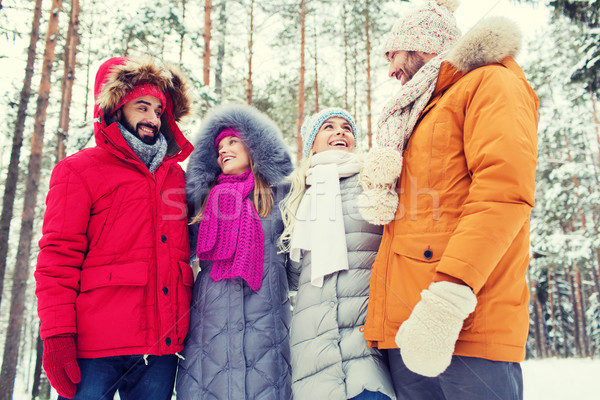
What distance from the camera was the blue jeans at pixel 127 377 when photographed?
2123 mm

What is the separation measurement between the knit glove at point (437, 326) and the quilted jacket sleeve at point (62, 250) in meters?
1.72

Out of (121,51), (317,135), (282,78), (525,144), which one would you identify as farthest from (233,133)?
(282,78)

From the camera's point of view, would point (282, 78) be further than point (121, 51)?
Yes

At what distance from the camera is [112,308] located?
2.19 meters

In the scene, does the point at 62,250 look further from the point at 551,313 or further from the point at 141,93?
the point at 551,313

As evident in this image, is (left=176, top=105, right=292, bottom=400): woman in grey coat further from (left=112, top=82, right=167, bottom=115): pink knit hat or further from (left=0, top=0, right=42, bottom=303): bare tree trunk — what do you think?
(left=0, top=0, right=42, bottom=303): bare tree trunk

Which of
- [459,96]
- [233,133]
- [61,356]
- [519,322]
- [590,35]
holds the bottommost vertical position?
[61,356]

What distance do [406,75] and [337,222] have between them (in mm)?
889

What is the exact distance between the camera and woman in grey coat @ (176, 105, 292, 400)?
2.41 metres

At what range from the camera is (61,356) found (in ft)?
6.62

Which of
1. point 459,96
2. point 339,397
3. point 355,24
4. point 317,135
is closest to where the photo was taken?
point 459,96

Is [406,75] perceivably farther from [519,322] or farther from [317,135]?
[519,322]

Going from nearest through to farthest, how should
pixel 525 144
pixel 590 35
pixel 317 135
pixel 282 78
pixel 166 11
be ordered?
pixel 525 144
pixel 317 135
pixel 590 35
pixel 166 11
pixel 282 78

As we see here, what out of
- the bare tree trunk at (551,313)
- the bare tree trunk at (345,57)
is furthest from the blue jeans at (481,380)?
the bare tree trunk at (551,313)
